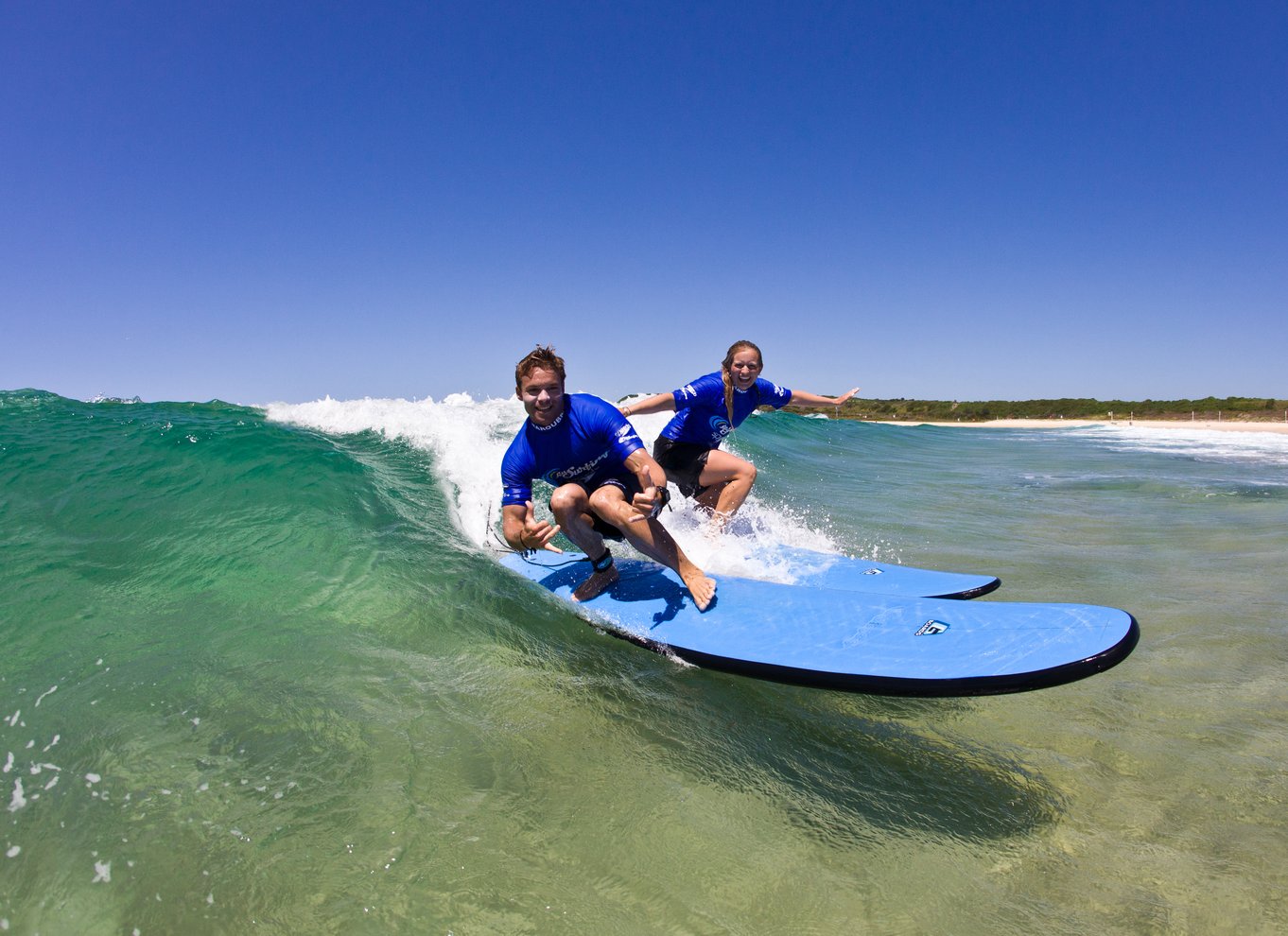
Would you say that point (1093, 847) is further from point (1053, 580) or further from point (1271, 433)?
point (1271, 433)

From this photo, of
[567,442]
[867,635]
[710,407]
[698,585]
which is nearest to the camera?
[867,635]

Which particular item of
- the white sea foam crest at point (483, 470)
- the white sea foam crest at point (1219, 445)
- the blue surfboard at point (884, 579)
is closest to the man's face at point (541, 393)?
the white sea foam crest at point (483, 470)

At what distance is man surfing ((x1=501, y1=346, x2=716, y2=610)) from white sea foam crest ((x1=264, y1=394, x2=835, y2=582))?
1082mm

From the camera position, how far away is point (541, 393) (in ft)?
12.0

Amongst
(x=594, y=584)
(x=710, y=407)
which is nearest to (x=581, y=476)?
(x=594, y=584)

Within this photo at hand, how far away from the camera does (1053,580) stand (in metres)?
5.48

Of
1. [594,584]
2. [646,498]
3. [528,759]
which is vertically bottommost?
[528,759]

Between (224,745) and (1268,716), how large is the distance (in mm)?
4556

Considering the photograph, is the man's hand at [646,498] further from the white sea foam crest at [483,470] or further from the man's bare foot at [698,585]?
the white sea foam crest at [483,470]

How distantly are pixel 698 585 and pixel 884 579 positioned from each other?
1.45 metres

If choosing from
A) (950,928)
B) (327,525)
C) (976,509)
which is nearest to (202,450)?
(327,525)

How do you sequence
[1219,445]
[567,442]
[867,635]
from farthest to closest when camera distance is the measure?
[1219,445], [567,442], [867,635]

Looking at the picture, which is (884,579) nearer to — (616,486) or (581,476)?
(616,486)

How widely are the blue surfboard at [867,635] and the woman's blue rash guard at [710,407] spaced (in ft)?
4.75
